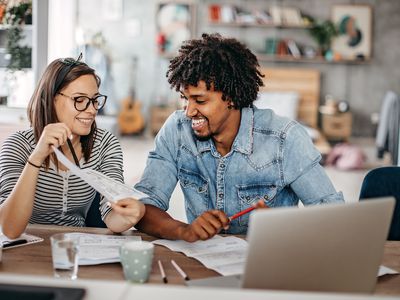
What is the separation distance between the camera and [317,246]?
114 cm

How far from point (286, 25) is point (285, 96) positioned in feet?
3.48

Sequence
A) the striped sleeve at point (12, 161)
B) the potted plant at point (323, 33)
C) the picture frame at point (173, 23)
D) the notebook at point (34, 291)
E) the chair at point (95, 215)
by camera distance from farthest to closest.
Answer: the picture frame at point (173, 23), the potted plant at point (323, 33), the chair at point (95, 215), the striped sleeve at point (12, 161), the notebook at point (34, 291)

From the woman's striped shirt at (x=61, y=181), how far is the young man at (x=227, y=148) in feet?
0.45

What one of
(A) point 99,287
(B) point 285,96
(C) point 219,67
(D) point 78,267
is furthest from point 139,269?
(B) point 285,96

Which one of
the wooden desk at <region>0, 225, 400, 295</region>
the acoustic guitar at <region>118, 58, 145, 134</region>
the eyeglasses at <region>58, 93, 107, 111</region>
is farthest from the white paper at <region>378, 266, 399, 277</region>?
the acoustic guitar at <region>118, 58, 145, 134</region>

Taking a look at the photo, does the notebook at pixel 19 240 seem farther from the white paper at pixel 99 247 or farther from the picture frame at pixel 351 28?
the picture frame at pixel 351 28

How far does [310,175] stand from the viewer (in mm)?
2025

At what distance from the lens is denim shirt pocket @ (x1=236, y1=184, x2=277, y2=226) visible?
6.79ft

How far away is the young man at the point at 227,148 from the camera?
6.69ft

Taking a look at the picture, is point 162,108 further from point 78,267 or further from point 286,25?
point 78,267

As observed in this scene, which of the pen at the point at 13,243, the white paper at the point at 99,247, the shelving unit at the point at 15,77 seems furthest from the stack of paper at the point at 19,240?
the shelving unit at the point at 15,77

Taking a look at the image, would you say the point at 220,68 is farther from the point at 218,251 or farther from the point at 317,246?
the point at 317,246

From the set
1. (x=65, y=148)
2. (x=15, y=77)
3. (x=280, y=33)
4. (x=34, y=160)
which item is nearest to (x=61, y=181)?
(x=65, y=148)

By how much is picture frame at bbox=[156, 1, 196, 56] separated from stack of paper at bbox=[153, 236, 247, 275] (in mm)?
7161
